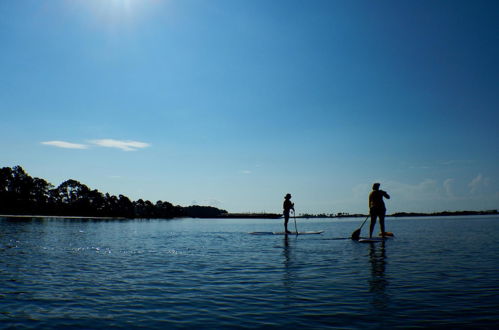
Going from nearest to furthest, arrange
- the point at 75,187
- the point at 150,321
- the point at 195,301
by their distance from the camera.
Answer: the point at 150,321
the point at 195,301
the point at 75,187

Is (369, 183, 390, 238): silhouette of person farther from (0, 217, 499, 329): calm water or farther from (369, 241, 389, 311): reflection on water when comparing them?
(369, 241, 389, 311): reflection on water

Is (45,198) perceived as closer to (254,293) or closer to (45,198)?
(45,198)

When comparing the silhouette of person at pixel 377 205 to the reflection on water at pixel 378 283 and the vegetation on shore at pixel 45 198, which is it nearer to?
the reflection on water at pixel 378 283

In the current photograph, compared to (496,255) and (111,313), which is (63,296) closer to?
(111,313)

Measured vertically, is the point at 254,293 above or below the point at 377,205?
below

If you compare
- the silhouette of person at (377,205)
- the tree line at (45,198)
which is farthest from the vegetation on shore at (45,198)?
the silhouette of person at (377,205)

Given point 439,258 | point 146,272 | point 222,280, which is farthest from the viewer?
point 439,258

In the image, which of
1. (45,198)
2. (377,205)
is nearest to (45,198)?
(45,198)

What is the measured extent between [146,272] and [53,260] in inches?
238

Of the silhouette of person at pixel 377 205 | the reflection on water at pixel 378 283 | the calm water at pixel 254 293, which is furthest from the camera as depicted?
the silhouette of person at pixel 377 205

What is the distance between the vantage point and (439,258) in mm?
14680

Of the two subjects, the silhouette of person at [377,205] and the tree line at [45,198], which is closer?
the silhouette of person at [377,205]

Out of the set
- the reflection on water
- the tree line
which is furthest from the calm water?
the tree line

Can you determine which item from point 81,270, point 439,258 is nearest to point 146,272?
point 81,270
